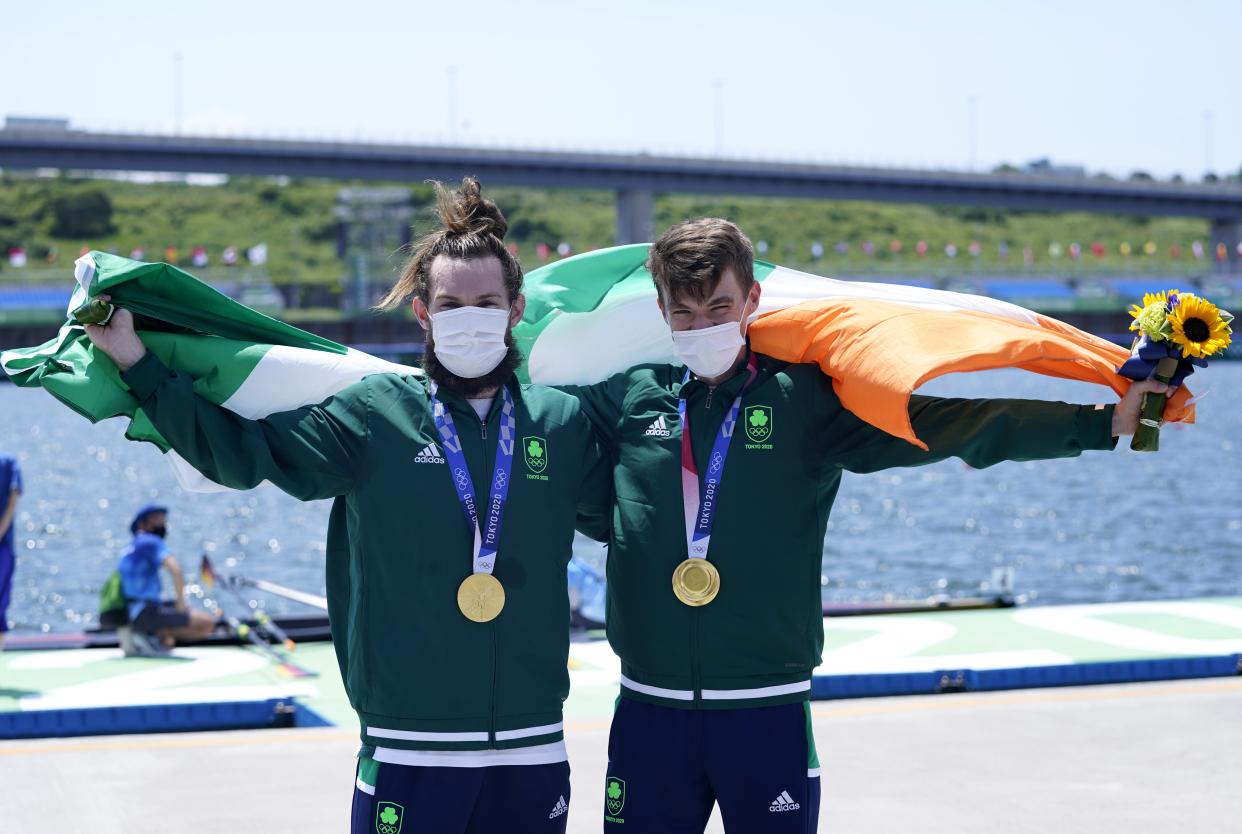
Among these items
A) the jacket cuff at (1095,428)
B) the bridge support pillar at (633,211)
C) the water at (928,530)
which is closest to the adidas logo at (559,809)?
the jacket cuff at (1095,428)

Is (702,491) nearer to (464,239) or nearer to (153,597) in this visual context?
(464,239)

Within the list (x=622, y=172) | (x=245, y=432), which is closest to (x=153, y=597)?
(x=245, y=432)

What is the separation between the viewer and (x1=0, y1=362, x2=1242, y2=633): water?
69.1ft

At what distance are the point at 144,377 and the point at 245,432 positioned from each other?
26 centimetres

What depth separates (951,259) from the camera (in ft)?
390

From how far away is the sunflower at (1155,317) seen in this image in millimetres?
3955

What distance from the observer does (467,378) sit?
152 inches

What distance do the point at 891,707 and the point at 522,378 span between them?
419 cm

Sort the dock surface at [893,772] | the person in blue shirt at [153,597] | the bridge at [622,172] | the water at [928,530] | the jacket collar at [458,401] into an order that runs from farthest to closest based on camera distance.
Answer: the bridge at [622,172] < the water at [928,530] < the person in blue shirt at [153,597] < the dock surface at [893,772] < the jacket collar at [458,401]

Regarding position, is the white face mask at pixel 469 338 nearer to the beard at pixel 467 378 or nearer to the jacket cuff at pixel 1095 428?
the beard at pixel 467 378

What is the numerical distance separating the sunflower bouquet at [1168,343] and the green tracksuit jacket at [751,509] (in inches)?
4.3

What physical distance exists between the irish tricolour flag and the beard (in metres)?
0.44

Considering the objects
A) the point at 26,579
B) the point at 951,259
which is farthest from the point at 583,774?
the point at 951,259

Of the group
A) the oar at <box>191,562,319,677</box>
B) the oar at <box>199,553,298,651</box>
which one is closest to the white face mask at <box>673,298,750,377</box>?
the oar at <box>191,562,319,677</box>
